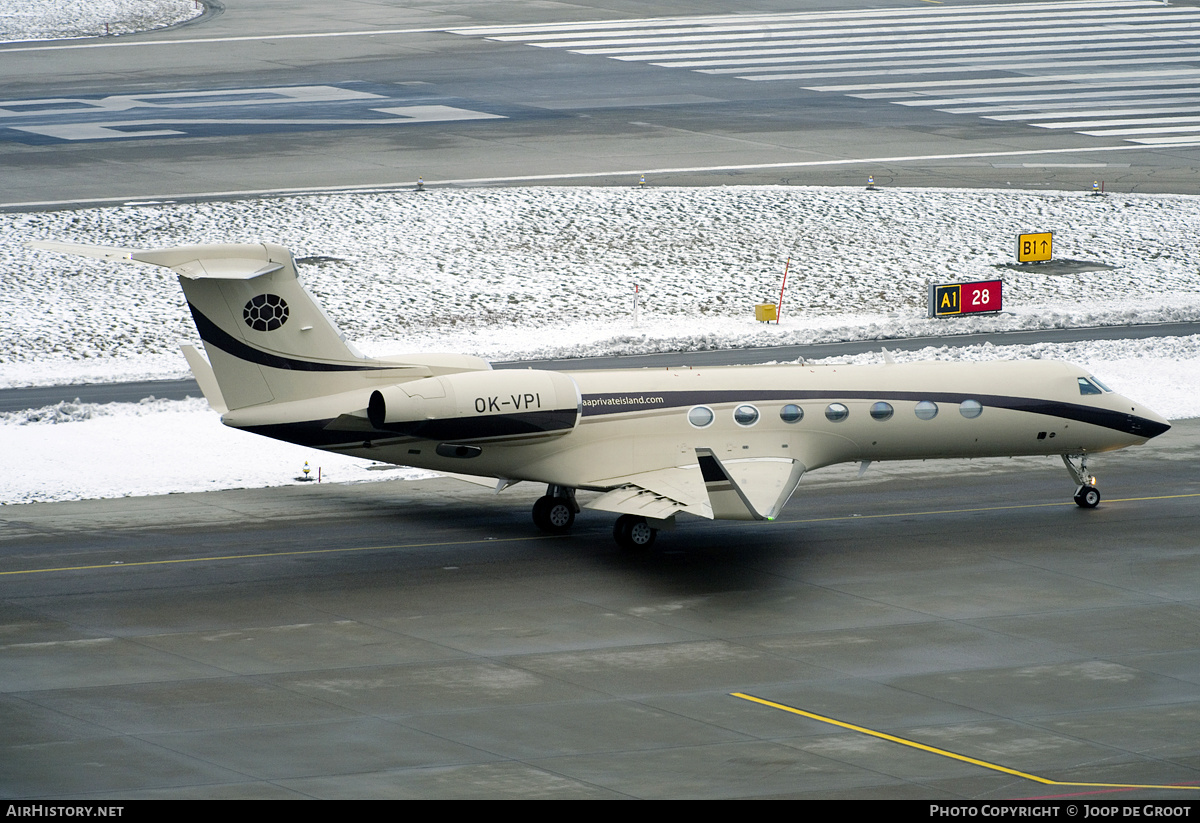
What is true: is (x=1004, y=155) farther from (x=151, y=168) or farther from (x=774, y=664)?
(x=774, y=664)

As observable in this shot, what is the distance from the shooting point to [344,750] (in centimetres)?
1802

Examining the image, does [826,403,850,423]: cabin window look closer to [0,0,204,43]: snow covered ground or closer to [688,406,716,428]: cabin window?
[688,406,716,428]: cabin window

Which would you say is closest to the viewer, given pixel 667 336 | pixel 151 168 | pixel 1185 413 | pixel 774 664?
pixel 774 664

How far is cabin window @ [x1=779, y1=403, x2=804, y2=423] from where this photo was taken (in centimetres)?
2723

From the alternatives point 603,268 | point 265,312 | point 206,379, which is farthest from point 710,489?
point 603,268

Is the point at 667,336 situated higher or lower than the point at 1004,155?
lower

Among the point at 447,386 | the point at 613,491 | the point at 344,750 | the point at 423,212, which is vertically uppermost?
the point at 423,212

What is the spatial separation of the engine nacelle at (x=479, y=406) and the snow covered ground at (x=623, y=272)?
1244 centimetres

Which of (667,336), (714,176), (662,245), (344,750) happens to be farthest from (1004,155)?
(344,750)

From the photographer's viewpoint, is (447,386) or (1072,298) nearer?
(447,386)

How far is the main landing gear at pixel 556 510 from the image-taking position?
27.5 m

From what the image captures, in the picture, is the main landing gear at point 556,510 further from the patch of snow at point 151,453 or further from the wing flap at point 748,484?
the patch of snow at point 151,453

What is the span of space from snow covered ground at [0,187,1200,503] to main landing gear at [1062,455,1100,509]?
8.84 m

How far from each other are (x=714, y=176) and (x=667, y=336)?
1338cm
